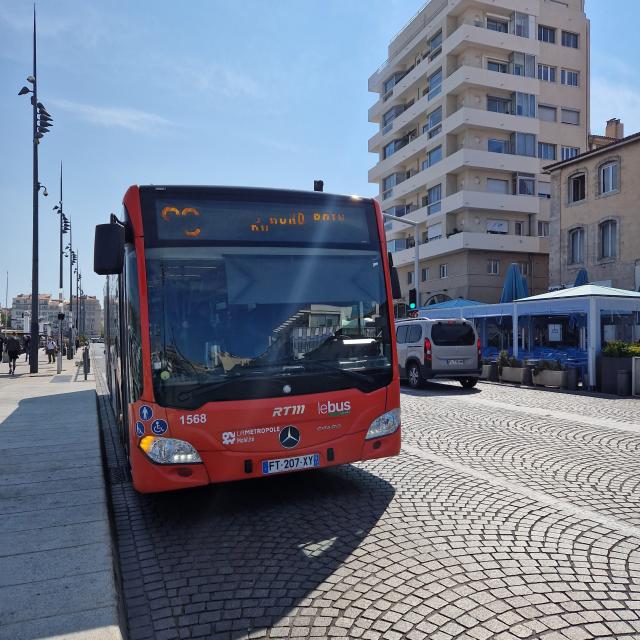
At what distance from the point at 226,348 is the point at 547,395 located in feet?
37.5

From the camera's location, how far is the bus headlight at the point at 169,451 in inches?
177

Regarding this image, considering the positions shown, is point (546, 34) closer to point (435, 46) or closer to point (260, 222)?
point (435, 46)

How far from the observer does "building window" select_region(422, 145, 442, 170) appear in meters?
41.4

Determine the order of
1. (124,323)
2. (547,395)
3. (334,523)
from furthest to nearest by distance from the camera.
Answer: (547,395), (124,323), (334,523)

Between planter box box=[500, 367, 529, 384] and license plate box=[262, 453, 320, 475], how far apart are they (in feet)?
43.7

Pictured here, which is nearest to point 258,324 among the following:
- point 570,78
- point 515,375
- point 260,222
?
point 260,222

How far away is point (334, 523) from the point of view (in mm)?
4691

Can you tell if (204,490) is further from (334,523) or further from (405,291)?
(405,291)

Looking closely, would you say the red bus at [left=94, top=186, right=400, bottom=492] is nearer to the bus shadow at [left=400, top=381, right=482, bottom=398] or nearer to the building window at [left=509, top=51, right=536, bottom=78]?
the bus shadow at [left=400, top=381, right=482, bottom=398]

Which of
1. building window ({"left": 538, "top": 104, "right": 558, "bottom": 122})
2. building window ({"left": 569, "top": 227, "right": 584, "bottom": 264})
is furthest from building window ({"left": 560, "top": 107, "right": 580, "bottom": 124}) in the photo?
building window ({"left": 569, "top": 227, "right": 584, "bottom": 264})

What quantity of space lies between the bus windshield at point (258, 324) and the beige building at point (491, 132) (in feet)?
109

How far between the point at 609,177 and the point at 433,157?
57.8 feet

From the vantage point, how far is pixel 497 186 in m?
39.4

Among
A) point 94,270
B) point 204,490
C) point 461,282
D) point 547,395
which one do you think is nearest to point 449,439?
point 204,490
